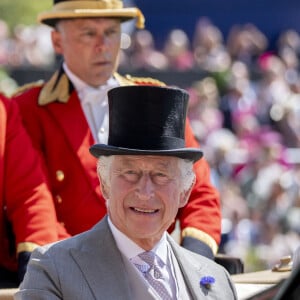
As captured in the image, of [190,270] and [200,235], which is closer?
[190,270]

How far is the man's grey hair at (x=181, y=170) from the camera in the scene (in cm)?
422

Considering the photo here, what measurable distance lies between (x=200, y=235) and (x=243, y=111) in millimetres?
8070

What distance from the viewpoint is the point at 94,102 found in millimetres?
6023

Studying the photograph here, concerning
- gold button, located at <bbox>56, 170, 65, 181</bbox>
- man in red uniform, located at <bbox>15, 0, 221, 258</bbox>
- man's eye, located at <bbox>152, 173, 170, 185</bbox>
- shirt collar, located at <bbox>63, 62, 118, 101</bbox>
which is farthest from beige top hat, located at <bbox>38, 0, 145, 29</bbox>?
man's eye, located at <bbox>152, 173, 170, 185</bbox>

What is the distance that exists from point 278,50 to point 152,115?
13.5 metres

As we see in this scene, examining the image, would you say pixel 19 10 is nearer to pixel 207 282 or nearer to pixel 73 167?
pixel 73 167

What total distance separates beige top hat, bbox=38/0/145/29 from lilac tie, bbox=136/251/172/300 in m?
2.01

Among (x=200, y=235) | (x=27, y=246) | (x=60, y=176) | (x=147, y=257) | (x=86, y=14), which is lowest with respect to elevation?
(x=200, y=235)

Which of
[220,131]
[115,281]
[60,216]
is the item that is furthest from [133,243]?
[220,131]

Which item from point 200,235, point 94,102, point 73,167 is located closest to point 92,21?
point 94,102

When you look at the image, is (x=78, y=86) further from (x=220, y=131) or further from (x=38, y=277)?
(x=220, y=131)

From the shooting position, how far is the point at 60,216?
5.85m

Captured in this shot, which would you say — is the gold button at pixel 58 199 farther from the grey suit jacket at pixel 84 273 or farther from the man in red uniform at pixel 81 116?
the grey suit jacket at pixel 84 273

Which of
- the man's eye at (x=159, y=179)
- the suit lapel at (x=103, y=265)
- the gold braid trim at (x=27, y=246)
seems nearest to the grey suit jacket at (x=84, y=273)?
the suit lapel at (x=103, y=265)
